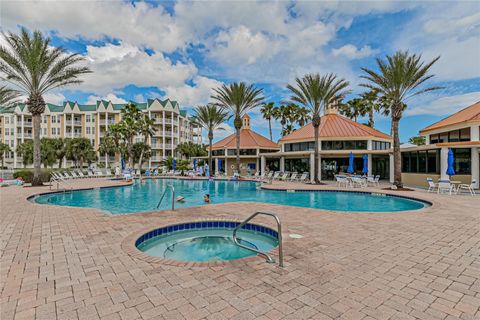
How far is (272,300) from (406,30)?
18.0 m

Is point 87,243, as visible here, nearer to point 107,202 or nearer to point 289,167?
point 107,202

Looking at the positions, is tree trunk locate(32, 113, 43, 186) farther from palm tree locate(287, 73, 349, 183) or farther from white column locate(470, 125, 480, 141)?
white column locate(470, 125, 480, 141)

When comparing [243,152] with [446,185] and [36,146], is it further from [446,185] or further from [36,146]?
[446,185]

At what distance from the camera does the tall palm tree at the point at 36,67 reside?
16656mm

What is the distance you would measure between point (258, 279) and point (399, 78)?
61.3 feet

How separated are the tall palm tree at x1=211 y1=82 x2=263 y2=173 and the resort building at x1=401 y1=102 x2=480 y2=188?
51.3 ft

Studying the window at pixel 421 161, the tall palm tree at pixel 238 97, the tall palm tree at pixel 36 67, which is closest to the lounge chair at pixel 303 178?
A: the window at pixel 421 161

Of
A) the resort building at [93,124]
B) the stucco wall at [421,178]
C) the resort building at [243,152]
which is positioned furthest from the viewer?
the resort building at [93,124]

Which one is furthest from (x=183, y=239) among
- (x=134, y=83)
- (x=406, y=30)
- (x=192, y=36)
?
(x=134, y=83)

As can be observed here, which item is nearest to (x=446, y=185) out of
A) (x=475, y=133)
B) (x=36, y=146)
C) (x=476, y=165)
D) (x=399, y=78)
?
(x=476, y=165)

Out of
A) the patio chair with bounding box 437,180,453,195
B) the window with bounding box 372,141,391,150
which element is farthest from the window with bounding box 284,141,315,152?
the patio chair with bounding box 437,180,453,195

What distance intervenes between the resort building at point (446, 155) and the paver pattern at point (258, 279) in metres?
14.0

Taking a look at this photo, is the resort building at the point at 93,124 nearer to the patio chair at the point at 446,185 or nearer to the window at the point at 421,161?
the window at the point at 421,161

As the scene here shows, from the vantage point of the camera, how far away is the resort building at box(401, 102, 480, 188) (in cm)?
1711
